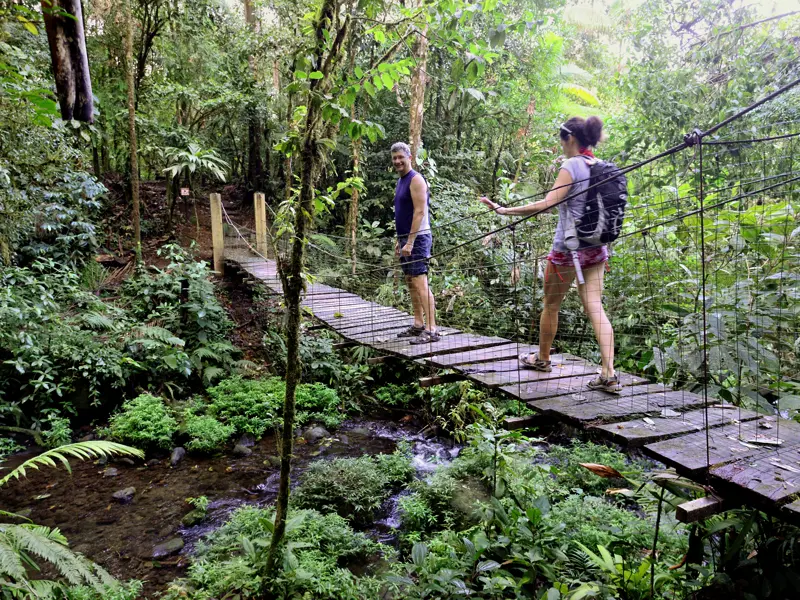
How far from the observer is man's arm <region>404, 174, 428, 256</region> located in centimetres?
289

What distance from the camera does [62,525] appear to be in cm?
299

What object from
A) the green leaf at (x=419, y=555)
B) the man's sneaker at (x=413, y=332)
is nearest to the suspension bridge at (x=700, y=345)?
the man's sneaker at (x=413, y=332)

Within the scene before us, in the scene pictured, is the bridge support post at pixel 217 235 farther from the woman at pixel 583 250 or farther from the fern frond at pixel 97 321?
the woman at pixel 583 250

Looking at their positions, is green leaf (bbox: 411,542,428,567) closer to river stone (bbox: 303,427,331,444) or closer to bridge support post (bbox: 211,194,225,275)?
river stone (bbox: 303,427,331,444)

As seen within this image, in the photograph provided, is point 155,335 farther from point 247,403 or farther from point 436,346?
point 436,346

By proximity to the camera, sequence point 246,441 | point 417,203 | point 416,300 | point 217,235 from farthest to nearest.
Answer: point 217,235 < point 246,441 < point 416,300 < point 417,203

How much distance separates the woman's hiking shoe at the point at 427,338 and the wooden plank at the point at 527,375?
637mm

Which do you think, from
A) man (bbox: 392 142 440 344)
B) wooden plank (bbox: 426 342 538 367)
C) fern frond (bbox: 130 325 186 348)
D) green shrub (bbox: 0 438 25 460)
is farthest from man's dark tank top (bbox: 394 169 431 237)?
green shrub (bbox: 0 438 25 460)

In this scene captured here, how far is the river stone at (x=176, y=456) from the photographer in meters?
3.83

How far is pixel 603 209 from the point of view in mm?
1996

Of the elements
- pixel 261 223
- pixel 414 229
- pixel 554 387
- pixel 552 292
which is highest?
pixel 261 223

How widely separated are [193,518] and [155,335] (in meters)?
2.13

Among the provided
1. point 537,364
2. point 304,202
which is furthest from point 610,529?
point 304,202

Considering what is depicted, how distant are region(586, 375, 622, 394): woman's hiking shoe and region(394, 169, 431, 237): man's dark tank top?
4.43 ft
